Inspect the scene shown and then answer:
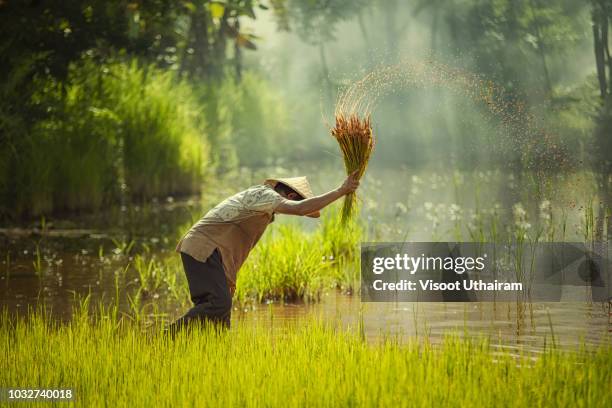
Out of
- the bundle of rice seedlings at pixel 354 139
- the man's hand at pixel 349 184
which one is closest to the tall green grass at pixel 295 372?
the man's hand at pixel 349 184

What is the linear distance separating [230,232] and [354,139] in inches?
39.3

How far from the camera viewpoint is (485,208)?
1653 centimetres

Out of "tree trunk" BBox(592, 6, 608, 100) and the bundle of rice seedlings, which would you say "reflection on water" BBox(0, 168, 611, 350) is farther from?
"tree trunk" BBox(592, 6, 608, 100)

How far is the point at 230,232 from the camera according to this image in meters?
7.20

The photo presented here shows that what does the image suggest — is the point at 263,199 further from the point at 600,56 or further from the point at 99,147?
the point at 600,56

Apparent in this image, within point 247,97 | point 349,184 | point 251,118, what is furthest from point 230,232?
point 251,118

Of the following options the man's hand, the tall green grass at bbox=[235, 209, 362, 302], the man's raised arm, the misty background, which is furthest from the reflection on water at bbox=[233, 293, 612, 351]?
the misty background

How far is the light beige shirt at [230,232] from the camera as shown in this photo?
7047 mm

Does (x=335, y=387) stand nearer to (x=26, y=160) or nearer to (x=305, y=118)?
(x=26, y=160)

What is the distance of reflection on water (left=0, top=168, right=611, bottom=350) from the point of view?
7730 mm

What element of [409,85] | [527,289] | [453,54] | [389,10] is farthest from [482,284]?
[389,10]

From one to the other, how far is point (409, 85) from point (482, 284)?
24095 mm

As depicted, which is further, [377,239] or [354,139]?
[377,239]

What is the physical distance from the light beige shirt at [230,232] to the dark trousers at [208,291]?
6cm
